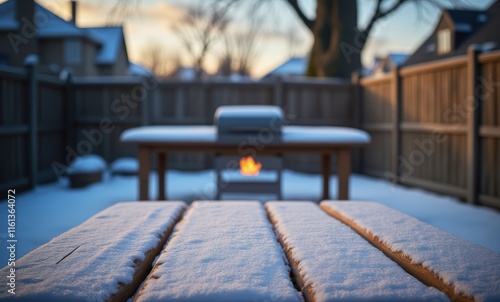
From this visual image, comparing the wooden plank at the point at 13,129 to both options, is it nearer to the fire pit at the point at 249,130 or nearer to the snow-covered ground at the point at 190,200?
the snow-covered ground at the point at 190,200

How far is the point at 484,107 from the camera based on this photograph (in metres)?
4.83

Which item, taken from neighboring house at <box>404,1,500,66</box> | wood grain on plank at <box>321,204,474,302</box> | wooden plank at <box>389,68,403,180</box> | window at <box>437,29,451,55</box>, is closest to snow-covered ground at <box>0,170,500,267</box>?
wooden plank at <box>389,68,403,180</box>

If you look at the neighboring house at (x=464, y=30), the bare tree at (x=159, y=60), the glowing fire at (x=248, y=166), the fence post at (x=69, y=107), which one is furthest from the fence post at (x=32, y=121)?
the bare tree at (x=159, y=60)

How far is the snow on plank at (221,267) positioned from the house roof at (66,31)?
610 inches

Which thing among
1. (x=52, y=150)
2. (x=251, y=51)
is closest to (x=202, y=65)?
(x=251, y=51)

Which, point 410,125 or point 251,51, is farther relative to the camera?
point 251,51

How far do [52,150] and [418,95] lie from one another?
625cm

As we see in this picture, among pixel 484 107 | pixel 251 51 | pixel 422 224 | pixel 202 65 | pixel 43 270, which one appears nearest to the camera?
pixel 43 270

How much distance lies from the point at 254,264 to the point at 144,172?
391 cm

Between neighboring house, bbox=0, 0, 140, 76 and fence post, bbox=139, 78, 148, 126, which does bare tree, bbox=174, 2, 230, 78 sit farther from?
fence post, bbox=139, 78, 148, 126

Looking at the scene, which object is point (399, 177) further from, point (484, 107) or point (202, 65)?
point (202, 65)

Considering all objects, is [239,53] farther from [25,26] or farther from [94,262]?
[94,262]

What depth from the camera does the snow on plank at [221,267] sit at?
71cm

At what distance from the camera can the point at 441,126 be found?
568cm
